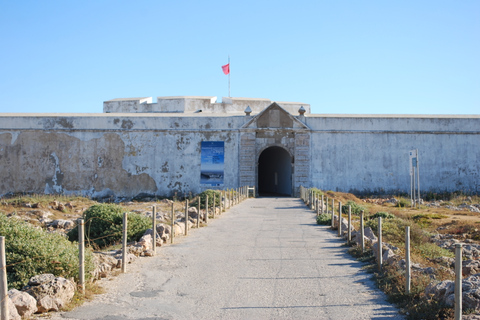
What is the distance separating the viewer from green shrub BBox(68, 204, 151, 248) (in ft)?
39.4

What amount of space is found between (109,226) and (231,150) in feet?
60.6

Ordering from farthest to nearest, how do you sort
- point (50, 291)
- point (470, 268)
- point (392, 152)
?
point (392, 152), point (470, 268), point (50, 291)

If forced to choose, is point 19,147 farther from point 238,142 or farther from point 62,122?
point 238,142

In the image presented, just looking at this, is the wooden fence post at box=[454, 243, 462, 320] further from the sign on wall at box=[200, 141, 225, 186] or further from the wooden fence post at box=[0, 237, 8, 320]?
the sign on wall at box=[200, 141, 225, 186]

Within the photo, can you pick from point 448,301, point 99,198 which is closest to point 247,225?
point 448,301

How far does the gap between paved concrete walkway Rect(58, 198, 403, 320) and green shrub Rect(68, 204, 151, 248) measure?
1.34 meters

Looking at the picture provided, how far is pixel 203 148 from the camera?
102 ft

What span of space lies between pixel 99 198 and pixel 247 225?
1850 cm

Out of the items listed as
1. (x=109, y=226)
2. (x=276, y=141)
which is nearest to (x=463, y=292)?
(x=109, y=226)

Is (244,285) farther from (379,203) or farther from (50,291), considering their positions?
(379,203)

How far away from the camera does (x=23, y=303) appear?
548 cm

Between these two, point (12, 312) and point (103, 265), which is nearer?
point (12, 312)

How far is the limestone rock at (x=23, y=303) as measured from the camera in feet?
17.9

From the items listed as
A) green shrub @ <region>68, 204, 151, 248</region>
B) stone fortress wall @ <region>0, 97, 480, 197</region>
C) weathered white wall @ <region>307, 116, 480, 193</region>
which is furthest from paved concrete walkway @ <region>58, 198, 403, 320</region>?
weathered white wall @ <region>307, 116, 480, 193</region>
